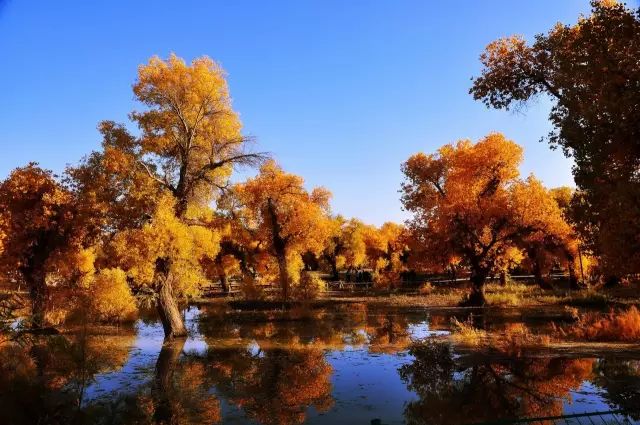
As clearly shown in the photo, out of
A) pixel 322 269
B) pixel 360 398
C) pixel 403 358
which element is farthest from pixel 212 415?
pixel 322 269

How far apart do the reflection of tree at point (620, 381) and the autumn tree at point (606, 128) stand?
2669 millimetres

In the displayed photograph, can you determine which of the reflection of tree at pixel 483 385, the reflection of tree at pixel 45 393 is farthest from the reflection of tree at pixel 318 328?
the reflection of tree at pixel 45 393

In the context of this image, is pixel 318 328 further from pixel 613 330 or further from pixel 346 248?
pixel 346 248

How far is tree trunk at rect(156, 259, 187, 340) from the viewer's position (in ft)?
70.0

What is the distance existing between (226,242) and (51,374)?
3728 cm

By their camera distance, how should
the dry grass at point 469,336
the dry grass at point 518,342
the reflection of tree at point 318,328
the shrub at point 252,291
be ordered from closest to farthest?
the dry grass at point 518,342 → the dry grass at point 469,336 → the reflection of tree at point 318,328 → the shrub at point 252,291

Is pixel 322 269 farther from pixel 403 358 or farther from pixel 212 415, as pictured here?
pixel 212 415

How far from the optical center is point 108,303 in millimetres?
24844

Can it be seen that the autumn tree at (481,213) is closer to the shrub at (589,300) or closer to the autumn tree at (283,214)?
the shrub at (589,300)

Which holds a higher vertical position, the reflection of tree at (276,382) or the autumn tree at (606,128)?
the autumn tree at (606,128)

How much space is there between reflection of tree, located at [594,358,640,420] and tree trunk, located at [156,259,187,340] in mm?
15939

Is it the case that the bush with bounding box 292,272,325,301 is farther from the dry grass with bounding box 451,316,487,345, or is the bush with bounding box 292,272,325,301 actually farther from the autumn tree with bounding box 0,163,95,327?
the dry grass with bounding box 451,316,487,345

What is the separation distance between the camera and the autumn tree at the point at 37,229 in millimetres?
23438

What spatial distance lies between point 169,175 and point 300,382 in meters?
12.1
